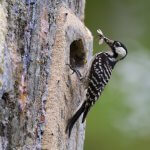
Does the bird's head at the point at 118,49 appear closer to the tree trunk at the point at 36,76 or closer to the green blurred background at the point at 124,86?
the green blurred background at the point at 124,86

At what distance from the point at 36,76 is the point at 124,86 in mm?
3152

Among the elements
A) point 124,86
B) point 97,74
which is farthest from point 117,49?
point 124,86

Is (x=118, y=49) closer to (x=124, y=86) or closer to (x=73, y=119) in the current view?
(x=73, y=119)

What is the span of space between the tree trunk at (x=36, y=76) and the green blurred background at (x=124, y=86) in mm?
1516

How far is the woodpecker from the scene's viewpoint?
6.05m

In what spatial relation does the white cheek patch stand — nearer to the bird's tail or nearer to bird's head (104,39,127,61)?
bird's head (104,39,127,61)

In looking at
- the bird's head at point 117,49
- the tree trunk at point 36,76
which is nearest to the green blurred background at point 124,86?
the bird's head at point 117,49

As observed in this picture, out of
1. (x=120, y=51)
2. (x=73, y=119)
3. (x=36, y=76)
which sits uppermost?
(x=36, y=76)

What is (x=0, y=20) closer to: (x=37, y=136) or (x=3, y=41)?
(x=3, y=41)

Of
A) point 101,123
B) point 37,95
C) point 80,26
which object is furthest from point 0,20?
point 101,123

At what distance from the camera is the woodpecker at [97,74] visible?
605cm

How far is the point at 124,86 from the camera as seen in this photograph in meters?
8.69

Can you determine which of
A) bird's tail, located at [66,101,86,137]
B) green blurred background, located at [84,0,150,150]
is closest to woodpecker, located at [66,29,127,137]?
bird's tail, located at [66,101,86,137]

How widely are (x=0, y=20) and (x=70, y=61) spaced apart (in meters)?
1.01
